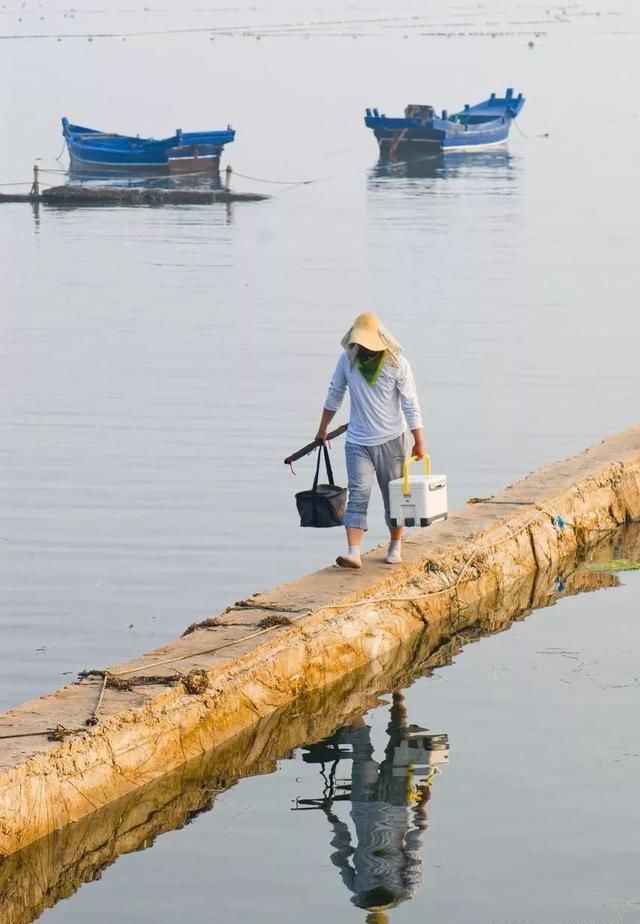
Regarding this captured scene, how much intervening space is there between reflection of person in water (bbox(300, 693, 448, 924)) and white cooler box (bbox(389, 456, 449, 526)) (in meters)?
1.11

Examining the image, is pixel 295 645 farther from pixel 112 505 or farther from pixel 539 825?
pixel 112 505

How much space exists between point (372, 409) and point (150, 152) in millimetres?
48025

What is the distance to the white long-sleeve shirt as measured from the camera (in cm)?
1037

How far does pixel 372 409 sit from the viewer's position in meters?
10.4

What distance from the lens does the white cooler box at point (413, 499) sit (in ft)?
34.4

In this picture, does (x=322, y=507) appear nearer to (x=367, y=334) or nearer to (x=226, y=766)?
(x=367, y=334)

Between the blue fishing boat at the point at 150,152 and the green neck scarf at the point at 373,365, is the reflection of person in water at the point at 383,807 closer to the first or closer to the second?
the green neck scarf at the point at 373,365

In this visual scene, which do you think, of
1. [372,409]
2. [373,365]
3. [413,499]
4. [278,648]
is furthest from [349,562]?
[278,648]

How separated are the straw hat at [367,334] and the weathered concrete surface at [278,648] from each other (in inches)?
56.6

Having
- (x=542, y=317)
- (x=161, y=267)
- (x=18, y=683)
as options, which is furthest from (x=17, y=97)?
(x=18, y=683)

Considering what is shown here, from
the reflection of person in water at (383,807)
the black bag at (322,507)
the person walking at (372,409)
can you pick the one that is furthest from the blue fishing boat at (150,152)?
the reflection of person in water at (383,807)

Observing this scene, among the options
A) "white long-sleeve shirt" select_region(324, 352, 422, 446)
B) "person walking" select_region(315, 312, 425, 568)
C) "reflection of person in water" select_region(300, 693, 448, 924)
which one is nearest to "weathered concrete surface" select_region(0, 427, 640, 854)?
"reflection of person in water" select_region(300, 693, 448, 924)

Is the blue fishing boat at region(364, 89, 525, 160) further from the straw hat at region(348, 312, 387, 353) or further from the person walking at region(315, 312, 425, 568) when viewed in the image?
the straw hat at region(348, 312, 387, 353)

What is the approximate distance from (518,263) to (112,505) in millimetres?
20151
